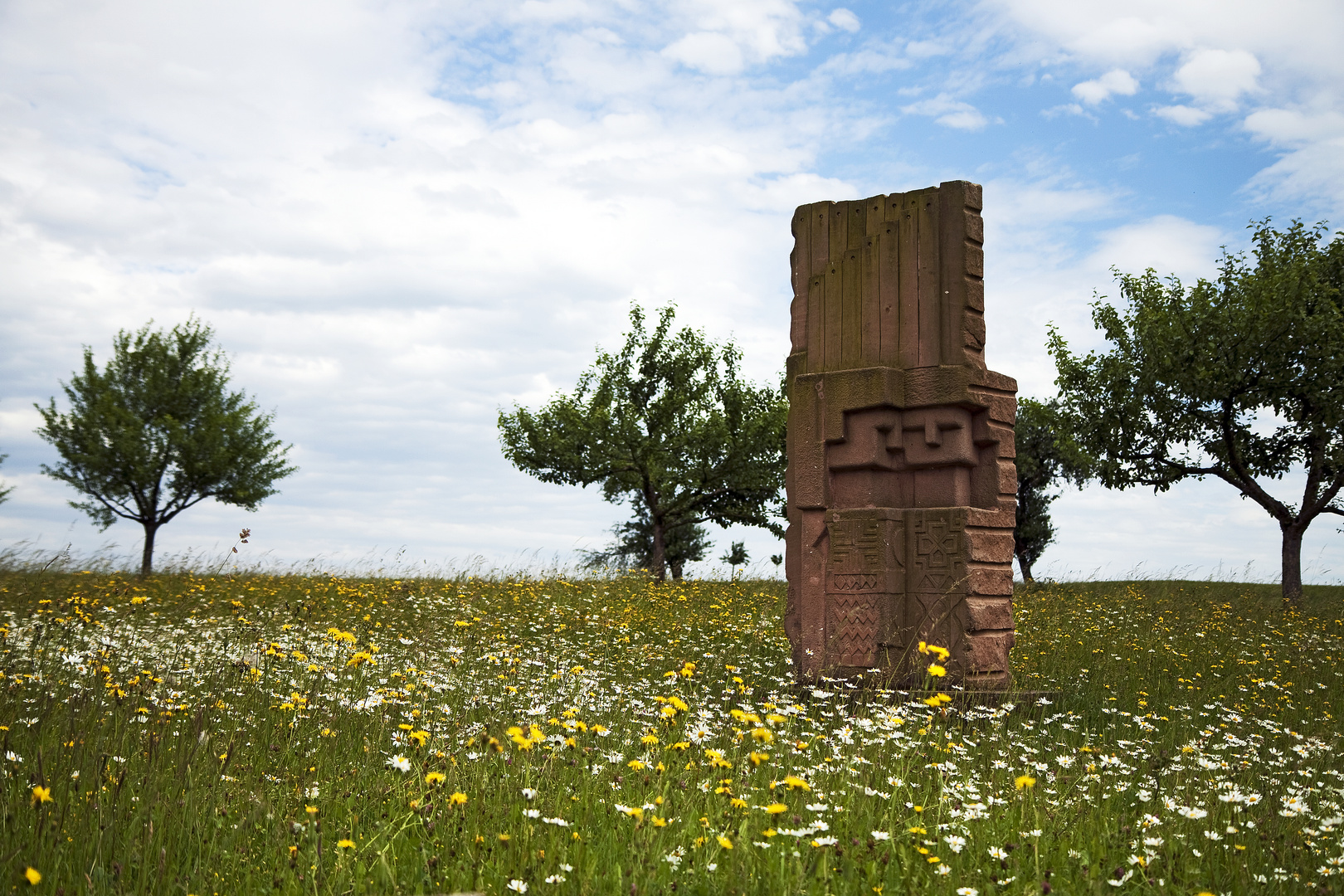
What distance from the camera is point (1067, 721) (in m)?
7.41

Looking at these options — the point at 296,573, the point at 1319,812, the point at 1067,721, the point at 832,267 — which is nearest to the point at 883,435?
the point at 832,267

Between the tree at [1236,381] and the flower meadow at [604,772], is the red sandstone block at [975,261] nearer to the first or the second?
the flower meadow at [604,772]

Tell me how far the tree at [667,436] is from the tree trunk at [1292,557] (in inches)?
434

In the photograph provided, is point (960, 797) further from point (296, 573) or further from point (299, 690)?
point (296, 573)

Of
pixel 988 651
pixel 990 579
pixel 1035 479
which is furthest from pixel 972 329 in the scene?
pixel 1035 479

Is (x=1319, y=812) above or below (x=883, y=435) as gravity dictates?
below

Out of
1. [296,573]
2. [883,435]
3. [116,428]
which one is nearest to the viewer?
[883,435]

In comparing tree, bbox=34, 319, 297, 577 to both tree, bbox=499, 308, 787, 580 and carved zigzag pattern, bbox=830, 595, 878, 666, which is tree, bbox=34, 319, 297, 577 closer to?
tree, bbox=499, 308, 787, 580

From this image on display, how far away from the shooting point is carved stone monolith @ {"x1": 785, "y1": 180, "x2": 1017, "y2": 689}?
25.2 ft

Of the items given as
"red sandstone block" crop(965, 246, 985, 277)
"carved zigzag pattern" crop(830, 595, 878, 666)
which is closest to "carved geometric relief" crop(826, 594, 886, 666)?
"carved zigzag pattern" crop(830, 595, 878, 666)

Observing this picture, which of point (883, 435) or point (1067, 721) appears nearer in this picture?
point (1067, 721)

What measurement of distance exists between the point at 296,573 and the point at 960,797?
15.1 meters

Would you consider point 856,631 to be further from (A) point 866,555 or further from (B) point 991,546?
(B) point 991,546

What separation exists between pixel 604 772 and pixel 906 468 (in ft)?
14.7
